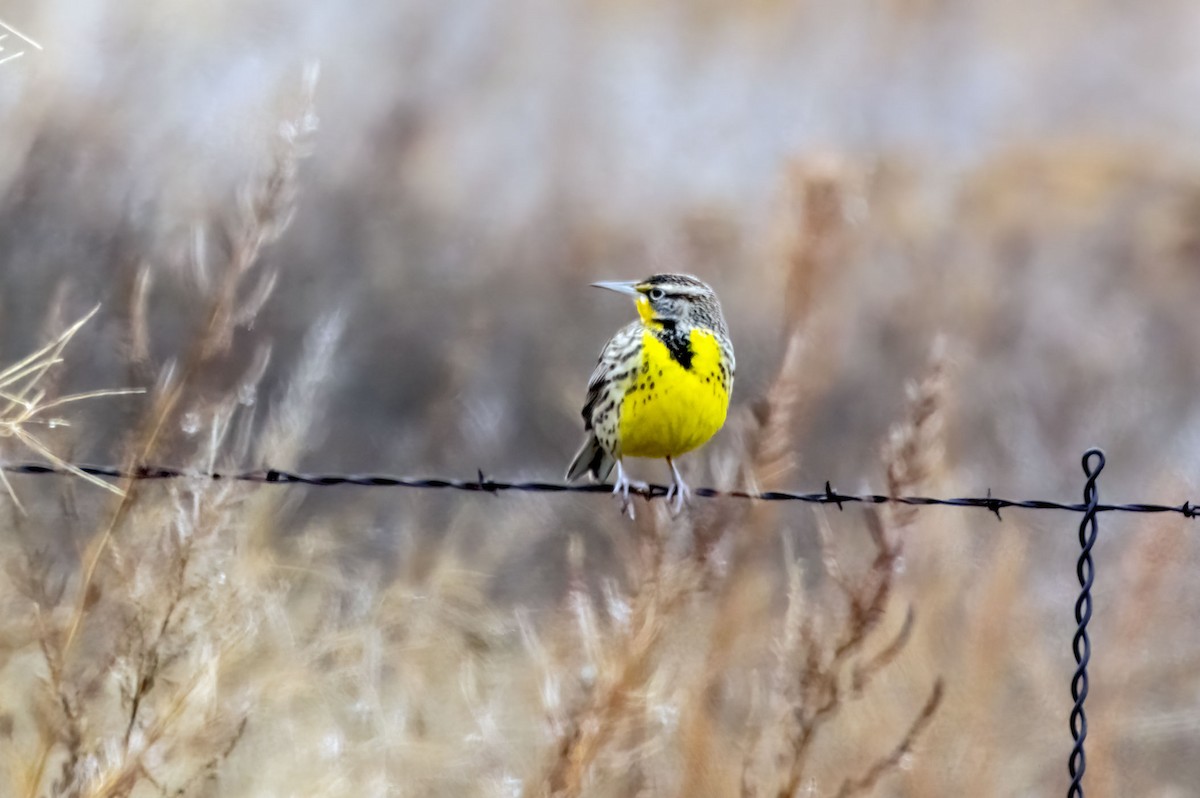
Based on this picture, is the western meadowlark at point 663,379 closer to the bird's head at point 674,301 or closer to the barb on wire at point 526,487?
the bird's head at point 674,301

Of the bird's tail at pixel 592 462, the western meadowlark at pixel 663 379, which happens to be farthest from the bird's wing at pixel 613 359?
the bird's tail at pixel 592 462

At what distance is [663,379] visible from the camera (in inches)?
108

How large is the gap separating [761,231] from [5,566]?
550 centimetres

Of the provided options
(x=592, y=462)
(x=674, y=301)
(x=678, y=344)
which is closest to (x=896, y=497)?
(x=678, y=344)

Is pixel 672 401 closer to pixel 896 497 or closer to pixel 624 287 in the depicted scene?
pixel 624 287

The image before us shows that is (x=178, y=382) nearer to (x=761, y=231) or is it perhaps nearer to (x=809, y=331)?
(x=809, y=331)

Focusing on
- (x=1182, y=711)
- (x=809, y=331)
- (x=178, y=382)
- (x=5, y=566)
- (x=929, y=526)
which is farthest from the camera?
(x=1182, y=711)

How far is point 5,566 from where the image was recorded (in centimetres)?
218

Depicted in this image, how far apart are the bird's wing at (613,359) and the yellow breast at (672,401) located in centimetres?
5

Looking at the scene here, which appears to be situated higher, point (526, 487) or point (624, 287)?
point (624, 287)

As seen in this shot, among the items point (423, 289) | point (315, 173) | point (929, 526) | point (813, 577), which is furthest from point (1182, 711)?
point (315, 173)

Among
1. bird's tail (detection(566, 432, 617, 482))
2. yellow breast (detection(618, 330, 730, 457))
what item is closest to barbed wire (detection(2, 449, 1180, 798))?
yellow breast (detection(618, 330, 730, 457))

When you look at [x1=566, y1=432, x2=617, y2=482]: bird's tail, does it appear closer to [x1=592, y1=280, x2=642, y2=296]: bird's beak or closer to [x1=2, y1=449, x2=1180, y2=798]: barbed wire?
[x1=592, y1=280, x2=642, y2=296]: bird's beak

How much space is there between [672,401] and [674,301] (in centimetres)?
33
